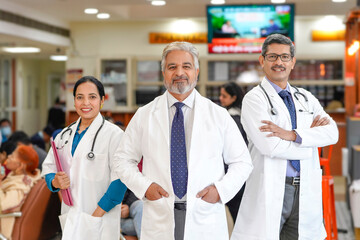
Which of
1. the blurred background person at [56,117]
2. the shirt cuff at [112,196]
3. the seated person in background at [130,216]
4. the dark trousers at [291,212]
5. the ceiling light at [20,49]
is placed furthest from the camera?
the blurred background person at [56,117]

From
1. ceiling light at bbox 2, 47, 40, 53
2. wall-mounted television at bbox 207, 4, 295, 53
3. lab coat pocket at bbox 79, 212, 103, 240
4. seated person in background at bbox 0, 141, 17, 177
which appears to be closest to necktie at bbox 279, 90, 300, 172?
lab coat pocket at bbox 79, 212, 103, 240

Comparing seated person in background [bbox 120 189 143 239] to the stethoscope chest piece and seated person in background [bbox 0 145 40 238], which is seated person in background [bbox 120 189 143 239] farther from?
the stethoscope chest piece

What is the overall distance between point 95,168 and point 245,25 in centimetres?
527

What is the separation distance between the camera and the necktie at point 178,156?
265 centimetres

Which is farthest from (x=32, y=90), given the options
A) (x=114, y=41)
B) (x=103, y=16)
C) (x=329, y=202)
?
(x=329, y=202)

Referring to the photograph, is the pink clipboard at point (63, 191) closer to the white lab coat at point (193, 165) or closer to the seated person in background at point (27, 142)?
the white lab coat at point (193, 165)

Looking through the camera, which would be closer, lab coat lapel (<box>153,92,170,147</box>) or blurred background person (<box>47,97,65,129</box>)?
lab coat lapel (<box>153,92,170,147</box>)

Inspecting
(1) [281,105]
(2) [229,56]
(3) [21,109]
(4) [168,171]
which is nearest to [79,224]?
(4) [168,171]

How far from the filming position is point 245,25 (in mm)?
7945

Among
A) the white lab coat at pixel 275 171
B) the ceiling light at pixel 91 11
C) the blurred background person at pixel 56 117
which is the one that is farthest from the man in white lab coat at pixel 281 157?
the blurred background person at pixel 56 117

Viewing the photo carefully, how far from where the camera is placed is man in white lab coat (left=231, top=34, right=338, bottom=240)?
3.11m

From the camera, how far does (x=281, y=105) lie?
10.6ft

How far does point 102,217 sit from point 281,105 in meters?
1.19

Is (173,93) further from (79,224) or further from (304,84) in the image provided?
(304,84)
